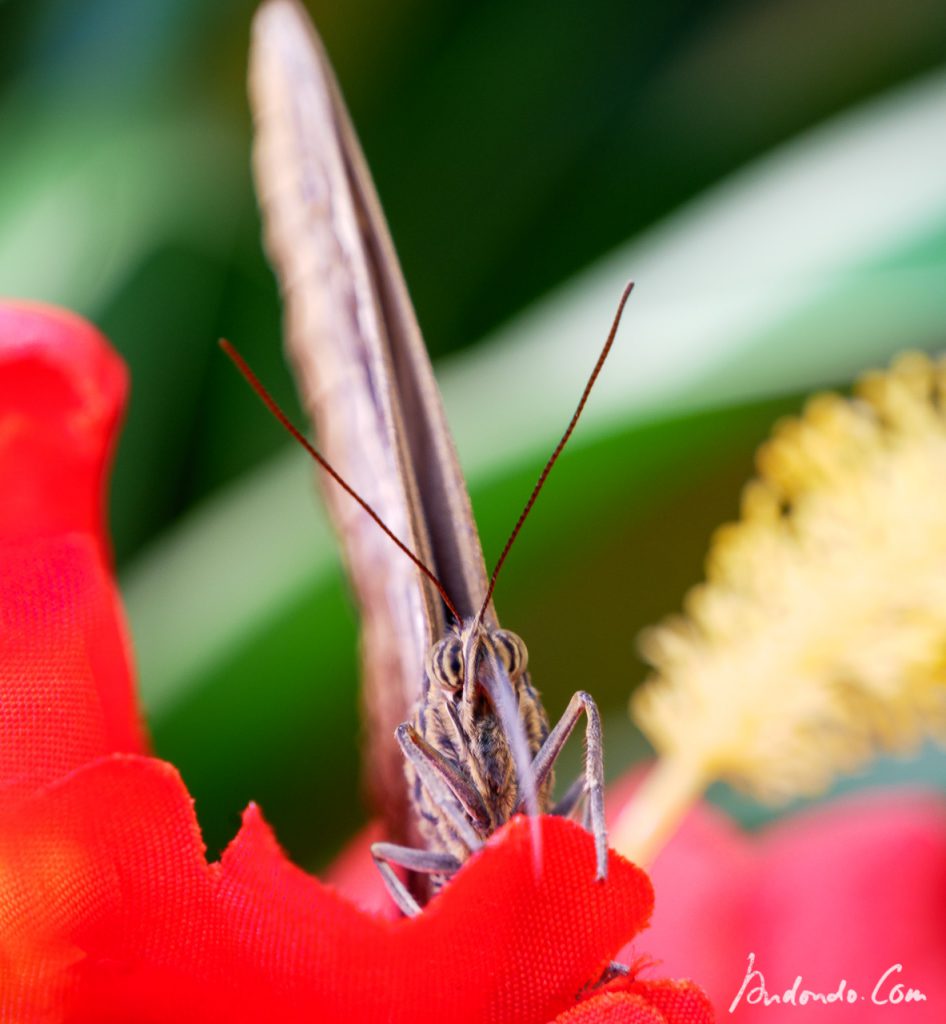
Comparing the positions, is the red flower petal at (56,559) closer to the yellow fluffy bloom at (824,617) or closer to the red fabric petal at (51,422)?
the red fabric petal at (51,422)

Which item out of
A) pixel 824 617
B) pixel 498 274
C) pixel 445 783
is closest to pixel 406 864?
pixel 445 783

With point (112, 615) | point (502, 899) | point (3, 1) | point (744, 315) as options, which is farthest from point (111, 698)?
point (3, 1)

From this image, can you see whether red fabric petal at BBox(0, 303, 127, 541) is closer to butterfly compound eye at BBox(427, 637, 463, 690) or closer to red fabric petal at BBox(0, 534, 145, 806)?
red fabric petal at BBox(0, 534, 145, 806)

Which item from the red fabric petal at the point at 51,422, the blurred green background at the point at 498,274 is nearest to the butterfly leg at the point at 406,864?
the red fabric petal at the point at 51,422

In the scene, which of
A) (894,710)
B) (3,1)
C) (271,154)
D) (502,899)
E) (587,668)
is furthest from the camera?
(3,1)

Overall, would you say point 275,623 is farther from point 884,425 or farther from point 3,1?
point 3,1

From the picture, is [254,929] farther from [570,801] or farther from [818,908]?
[818,908]
